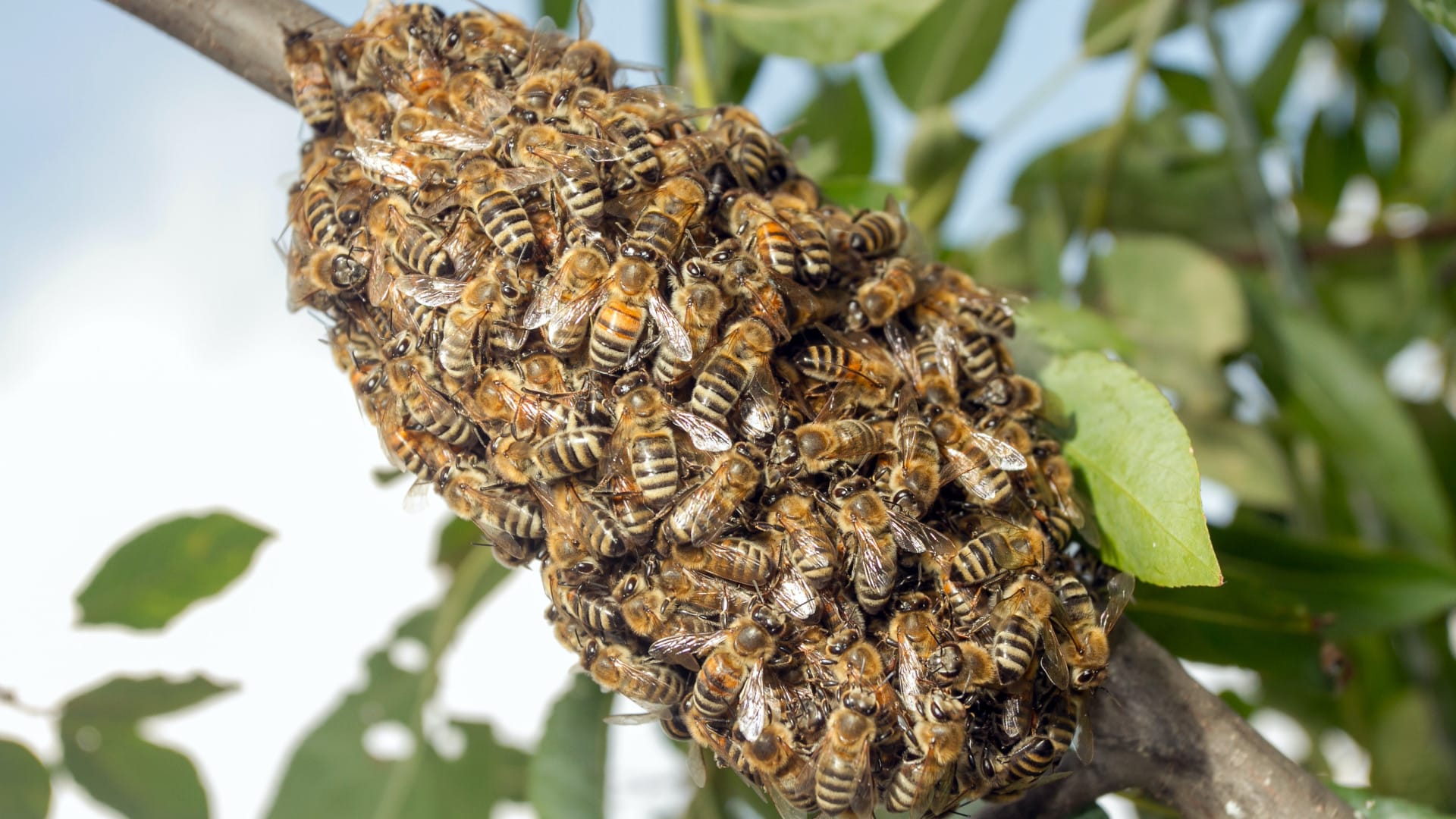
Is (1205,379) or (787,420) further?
(1205,379)

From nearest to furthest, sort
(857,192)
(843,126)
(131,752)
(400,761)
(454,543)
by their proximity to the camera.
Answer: (857,192) → (131,752) → (400,761) → (454,543) → (843,126)

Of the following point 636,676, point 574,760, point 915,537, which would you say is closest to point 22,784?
point 574,760

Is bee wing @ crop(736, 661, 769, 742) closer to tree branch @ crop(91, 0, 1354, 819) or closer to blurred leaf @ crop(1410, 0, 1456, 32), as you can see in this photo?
tree branch @ crop(91, 0, 1354, 819)

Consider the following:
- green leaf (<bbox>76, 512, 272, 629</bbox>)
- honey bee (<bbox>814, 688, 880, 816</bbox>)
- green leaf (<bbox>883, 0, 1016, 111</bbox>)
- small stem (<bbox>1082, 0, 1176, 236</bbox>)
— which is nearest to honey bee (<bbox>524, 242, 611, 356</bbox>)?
honey bee (<bbox>814, 688, 880, 816</bbox>)

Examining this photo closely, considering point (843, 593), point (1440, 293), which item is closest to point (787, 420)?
point (843, 593)

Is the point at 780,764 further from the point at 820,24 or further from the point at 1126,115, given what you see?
the point at 1126,115

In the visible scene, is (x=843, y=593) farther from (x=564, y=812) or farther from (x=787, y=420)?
(x=564, y=812)
